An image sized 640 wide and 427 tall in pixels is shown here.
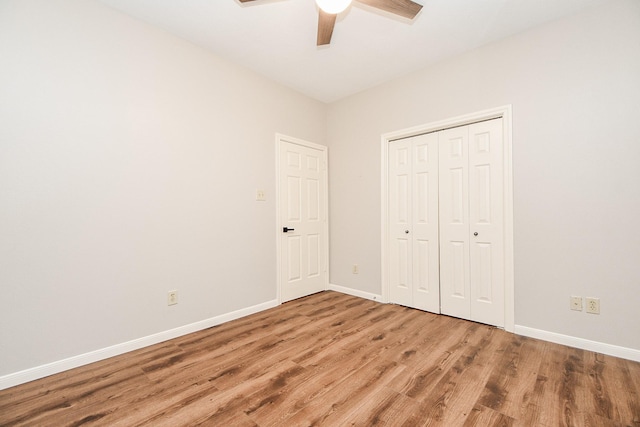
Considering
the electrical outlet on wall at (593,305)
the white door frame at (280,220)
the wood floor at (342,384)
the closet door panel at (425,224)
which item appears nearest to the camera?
the wood floor at (342,384)

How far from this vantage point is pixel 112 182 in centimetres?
218

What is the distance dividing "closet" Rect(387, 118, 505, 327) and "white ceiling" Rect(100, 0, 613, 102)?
833mm

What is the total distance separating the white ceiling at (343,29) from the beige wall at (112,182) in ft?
0.88

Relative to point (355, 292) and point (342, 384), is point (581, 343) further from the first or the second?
point (355, 292)

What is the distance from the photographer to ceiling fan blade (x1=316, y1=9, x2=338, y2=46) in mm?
1884

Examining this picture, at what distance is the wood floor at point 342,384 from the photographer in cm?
148

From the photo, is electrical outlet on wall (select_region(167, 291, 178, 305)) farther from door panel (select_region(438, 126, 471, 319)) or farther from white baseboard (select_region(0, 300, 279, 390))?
door panel (select_region(438, 126, 471, 319))

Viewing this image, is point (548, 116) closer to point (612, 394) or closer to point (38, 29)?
point (612, 394)

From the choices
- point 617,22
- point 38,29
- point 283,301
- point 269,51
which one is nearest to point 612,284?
point 617,22

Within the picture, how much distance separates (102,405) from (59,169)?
1624 millimetres

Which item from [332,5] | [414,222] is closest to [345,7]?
[332,5]

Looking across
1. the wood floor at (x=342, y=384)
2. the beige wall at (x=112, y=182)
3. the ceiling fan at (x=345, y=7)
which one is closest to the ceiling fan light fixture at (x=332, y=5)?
the ceiling fan at (x=345, y=7)

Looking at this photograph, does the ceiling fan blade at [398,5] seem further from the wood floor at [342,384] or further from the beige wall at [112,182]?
the wood floor at [342,384]

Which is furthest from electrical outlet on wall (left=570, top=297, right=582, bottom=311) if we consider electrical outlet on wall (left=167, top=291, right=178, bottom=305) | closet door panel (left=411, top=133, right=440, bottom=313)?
electrical outlet on wall (left=167, top=291, right=178, bottom=305)
